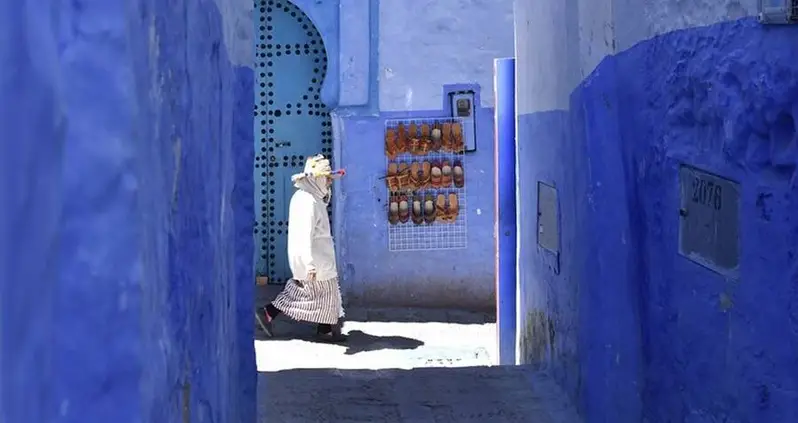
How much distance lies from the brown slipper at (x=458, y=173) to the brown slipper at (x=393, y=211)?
0.56 m

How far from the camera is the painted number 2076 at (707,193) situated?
3.15m

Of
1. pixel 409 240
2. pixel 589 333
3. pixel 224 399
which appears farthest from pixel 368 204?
pixel 224 399

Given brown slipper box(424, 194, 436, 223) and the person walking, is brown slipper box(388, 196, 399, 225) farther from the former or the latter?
the person walking

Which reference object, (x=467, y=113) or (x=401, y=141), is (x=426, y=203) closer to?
(x=401, y=141)

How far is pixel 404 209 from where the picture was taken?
9820mm

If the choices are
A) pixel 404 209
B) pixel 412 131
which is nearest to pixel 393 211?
pixel 404 209

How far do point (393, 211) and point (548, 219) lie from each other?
14.4ft

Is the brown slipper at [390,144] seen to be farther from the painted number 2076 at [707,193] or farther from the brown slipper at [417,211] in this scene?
the painted number 2076 at [707,193]

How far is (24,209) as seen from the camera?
1.45m

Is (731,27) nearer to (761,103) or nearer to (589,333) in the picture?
(761,103)

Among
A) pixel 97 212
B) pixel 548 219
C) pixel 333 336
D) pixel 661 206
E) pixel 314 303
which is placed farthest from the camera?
pixel 333 336

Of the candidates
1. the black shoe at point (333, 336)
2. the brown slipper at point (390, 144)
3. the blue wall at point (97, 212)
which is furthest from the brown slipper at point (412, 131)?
the blue wall at point (97, 212)

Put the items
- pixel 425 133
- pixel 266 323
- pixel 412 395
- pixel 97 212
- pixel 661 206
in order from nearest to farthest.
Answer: pixel 97 212
pixel 661 206
pixel 412 395
pixel 266 323
pixel 425 133

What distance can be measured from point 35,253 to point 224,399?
1.86m
